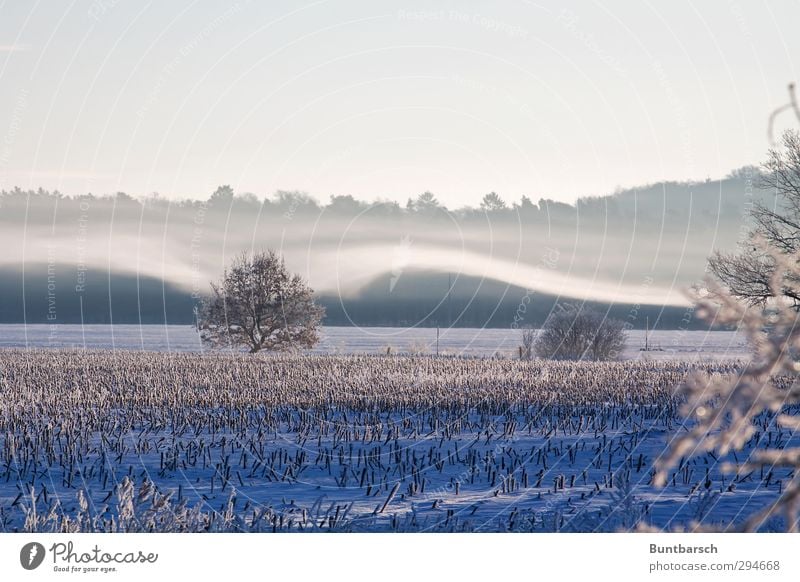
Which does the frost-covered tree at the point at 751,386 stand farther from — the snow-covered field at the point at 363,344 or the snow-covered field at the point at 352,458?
the snow-covered field at the point at 363,344

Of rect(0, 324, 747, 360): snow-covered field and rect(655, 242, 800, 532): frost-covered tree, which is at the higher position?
rect(655, 242, 800, 532): frost-covered tree

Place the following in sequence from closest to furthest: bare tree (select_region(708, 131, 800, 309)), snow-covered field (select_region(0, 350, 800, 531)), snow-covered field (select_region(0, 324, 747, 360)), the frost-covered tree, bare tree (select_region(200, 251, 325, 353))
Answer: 1. the frost-covered tree
2. snow-covered field (select_region(0, 350, 800, 531))
3. bare tree (select_region(708, 131, 800, 309))
4. bare tree (select_region(200, 251, 325, 353))
5. snow-covered field (select_region(0, 324, 747, 360))

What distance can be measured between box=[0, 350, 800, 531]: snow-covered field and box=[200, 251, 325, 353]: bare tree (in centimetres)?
2399

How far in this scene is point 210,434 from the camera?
14773mm

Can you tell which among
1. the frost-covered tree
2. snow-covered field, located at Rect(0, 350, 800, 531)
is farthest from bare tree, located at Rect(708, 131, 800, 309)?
the frost-covered tree

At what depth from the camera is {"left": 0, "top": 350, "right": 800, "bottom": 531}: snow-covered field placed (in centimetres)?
866

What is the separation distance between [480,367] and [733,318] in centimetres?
2875

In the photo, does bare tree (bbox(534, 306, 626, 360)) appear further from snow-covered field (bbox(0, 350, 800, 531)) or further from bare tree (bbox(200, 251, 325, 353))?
snow-covered field (bbox(0, 350, 800, 531))

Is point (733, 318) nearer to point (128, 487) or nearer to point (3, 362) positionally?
point (128, 487)

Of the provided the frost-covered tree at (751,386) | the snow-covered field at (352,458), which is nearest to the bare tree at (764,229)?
the snow-covered field at (352,458)

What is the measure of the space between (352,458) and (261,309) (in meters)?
37.0

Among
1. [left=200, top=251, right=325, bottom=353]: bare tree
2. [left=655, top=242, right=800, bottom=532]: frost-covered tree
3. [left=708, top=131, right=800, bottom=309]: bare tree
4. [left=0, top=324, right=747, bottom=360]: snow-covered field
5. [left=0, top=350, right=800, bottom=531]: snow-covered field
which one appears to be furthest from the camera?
[left=0, top=324, right=747, bottom=360]: snow-covered field

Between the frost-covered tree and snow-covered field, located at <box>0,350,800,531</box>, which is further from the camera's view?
snow-covered field, located at <box>0,350,800,531</box>
